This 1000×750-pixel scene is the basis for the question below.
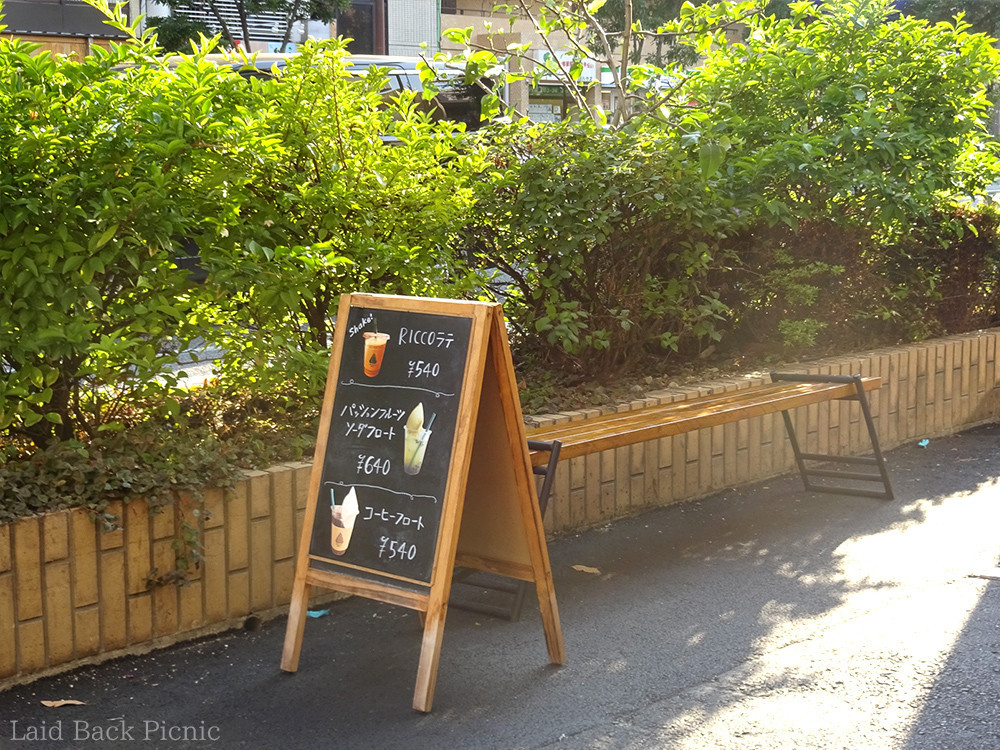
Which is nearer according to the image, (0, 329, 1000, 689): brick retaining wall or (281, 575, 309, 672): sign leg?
(0, 329, 1000, 689): brick retaining wall

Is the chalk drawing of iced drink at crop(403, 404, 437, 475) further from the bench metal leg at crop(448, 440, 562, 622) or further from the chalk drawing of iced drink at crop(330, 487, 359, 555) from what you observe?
the bench metal leg at crop(448, 440, 562, 622)

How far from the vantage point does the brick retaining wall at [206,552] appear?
12.6ft

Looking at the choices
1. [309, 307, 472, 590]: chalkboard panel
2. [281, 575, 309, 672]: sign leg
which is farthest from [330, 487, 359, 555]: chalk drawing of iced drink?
[281, 575, 309, 672]: sign leg

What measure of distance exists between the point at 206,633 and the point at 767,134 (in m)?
4.54

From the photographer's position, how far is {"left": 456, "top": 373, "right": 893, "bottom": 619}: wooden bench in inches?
181

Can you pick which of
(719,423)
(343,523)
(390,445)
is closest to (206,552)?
(343,523)

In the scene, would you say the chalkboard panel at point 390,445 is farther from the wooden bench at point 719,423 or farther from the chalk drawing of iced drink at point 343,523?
the wooden bench at point 719,423

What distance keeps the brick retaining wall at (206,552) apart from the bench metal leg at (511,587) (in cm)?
69

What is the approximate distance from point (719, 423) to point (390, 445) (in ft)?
6.39

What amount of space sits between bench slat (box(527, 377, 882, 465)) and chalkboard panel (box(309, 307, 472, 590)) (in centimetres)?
90

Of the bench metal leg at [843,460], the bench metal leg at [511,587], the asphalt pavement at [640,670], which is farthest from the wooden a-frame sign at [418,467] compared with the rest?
the bench metal leg at [843,460]

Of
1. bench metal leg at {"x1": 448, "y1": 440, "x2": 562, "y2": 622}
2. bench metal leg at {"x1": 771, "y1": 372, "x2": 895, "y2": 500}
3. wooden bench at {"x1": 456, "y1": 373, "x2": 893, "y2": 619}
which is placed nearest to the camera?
bench metal leg at {"x1": 448, "y1": 440, "x2": 562, "y2": 622}

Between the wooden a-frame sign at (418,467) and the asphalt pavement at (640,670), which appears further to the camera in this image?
the wooden a-frame sign at (418,467)

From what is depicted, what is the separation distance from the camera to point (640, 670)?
4.02 meters
